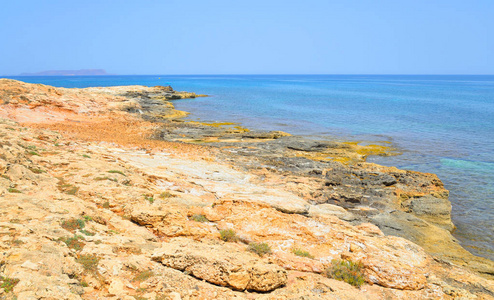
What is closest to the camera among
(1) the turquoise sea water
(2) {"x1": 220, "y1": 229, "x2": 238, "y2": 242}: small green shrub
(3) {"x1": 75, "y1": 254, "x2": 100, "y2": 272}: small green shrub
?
(3) {"x1": 75, "y1": 254, "x2": 100, "y2": 272}: small green shrub

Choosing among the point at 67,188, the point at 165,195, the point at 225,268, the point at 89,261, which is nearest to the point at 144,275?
the point at 89,261

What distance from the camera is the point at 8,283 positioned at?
490 centimetres

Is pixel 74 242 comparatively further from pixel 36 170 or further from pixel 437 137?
pixel 437 137

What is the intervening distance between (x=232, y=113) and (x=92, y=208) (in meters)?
39.0

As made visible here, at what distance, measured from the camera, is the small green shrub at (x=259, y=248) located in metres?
8.34

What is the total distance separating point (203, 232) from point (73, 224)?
306 centimetres

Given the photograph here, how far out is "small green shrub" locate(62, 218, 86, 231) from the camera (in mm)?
7239

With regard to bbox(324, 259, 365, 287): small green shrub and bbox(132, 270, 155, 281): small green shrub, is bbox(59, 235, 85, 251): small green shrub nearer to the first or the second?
bbox(132, 270, 155, 281): small green shrub

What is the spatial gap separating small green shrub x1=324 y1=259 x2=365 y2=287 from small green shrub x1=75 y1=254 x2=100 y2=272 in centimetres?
495

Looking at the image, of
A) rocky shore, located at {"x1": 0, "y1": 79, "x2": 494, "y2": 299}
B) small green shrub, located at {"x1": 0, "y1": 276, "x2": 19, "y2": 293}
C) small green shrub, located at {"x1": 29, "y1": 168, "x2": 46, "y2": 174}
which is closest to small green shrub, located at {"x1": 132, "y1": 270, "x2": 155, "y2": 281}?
rocky shore, located at {"x1": 0, "y1": 79, "x2": 494, "y2": 299}

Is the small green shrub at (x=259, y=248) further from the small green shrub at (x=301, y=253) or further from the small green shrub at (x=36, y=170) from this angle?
the small green shrub at (x=36, y=170)

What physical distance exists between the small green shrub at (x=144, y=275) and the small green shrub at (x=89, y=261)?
76 centimetres

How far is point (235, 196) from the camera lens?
1138 centimetres

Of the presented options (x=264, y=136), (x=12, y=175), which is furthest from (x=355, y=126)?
(x=12, y=175)
